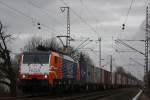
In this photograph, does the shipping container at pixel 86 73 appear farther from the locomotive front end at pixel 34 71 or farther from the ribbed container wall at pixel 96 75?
the locomotive front end at pixel 34 71

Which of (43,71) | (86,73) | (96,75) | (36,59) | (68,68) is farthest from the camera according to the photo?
(96,75)

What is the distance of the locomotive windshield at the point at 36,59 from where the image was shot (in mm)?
32188

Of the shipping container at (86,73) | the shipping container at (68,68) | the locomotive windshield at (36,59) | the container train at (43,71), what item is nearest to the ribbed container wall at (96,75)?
the shipping container at (86,73)

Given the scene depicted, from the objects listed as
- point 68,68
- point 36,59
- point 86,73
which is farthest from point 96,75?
point 36,59

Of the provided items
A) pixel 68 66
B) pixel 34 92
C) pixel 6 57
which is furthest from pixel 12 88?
pixel 34 92

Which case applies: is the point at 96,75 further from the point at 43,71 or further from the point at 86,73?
the point at 43,71

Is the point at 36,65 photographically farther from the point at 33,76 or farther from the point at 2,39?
the point at 2,39

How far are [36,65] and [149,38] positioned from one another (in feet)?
72.6

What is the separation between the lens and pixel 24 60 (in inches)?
1277

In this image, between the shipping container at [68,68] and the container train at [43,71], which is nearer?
the container train at [43,71]

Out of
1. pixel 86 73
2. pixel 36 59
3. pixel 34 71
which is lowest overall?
pixel 86 73

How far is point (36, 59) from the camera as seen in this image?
106 ft

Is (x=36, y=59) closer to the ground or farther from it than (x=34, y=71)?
farther from it

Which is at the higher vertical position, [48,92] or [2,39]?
[2,39]
